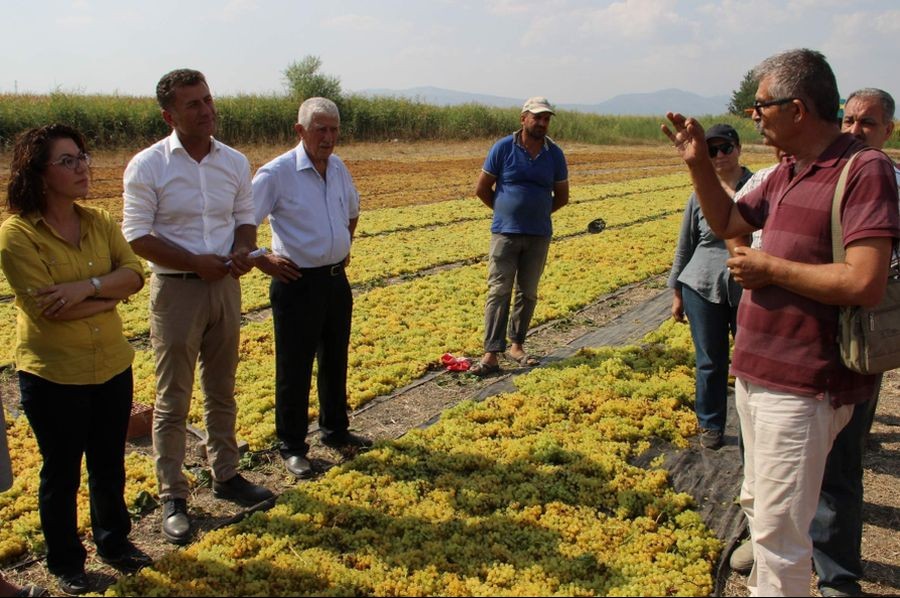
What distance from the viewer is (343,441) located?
5723mm

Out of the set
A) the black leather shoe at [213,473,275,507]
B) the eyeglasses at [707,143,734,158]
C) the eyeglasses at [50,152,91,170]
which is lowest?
the black leather shoe at [213,473,275,507]

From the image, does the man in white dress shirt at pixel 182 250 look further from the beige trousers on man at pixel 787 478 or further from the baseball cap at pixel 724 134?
the baseball cap at pixel 724 134

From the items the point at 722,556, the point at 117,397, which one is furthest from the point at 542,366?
the point at 117,397

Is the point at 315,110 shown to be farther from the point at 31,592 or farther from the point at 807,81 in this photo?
the point at 31,592

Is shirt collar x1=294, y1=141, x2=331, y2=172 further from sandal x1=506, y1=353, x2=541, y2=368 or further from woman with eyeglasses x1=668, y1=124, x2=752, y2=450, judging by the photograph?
sandal x1=506, y1=353, x2=541, y2=368

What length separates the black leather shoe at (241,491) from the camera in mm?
4914

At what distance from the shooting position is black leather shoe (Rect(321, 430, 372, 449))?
5.71 meters

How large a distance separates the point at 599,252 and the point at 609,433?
790 cm

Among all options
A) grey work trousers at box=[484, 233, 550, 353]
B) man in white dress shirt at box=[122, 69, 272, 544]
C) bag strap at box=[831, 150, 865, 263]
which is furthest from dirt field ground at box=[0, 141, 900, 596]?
bag strap at box=[831, 150, 865, 263]

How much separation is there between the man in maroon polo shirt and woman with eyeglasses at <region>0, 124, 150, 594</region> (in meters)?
3.21

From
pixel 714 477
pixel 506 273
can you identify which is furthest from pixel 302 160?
pixel 714 477

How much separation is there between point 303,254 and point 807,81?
3.35 meters

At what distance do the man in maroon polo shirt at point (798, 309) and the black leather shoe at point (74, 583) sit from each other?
3.47 meters

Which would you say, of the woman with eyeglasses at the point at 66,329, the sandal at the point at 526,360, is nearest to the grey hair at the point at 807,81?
the woman with eyeglasses at the point at 66,329
